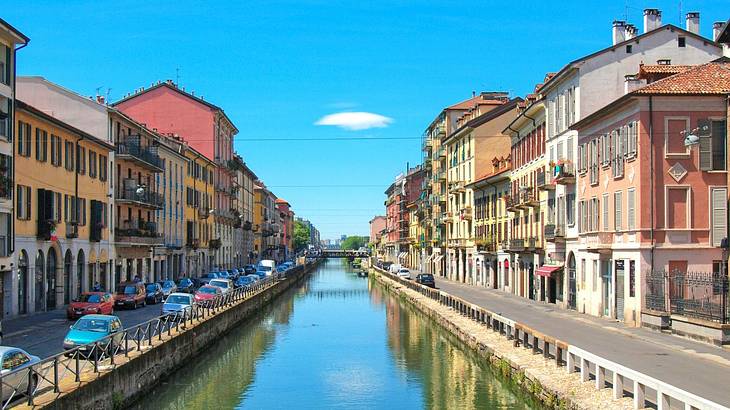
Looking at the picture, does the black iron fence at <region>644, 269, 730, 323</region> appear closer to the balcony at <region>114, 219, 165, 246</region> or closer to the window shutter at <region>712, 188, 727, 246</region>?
the window shutter at <region>712, 188, 727, 246</region>

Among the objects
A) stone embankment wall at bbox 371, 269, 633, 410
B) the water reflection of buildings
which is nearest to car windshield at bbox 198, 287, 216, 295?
the water reflection of buildings

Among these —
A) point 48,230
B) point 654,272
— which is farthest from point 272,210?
point 654,272

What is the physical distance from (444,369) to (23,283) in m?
21.2

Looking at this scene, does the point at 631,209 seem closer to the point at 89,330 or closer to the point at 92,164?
the point at 89,330

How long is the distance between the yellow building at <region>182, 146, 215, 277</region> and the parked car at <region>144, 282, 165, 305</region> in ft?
80.8

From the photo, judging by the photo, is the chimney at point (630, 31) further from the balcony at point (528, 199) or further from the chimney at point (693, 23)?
the balcony at point (528, 199)

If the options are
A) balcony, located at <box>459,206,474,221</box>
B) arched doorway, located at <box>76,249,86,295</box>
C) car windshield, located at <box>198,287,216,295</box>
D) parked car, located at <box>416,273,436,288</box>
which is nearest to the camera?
arched doorway, located at <box>76,249,86,295</box>

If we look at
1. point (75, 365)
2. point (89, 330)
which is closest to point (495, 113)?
point (89, 330)

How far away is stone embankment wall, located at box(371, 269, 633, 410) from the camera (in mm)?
18152

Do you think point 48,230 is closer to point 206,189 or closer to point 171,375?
point 171,375

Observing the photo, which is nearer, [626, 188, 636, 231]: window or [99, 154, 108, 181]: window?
[626, 188, 636, 231]: window

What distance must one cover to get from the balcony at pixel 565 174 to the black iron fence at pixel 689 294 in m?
10.4

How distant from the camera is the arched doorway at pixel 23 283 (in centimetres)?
3859

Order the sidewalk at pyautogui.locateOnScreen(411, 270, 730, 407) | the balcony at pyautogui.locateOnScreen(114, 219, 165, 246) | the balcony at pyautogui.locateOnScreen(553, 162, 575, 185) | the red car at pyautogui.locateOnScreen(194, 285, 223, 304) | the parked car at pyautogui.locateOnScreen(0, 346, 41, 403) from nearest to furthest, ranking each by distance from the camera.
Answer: the parked car at pyautogui.locateOnScreen(0, 346, 41, 403)
the sidewalk at pyautogui.locateOnScreen(411, 270, 730, 407)
the balcony at pyautogui.locateOnScreen(553, 162, 575, 185)
the red car at pyautogui.locateOnScreen(194, 285, 223, 304)
the balcony at pyautogui.locateOnScreen(114, 219, 165, 246)
